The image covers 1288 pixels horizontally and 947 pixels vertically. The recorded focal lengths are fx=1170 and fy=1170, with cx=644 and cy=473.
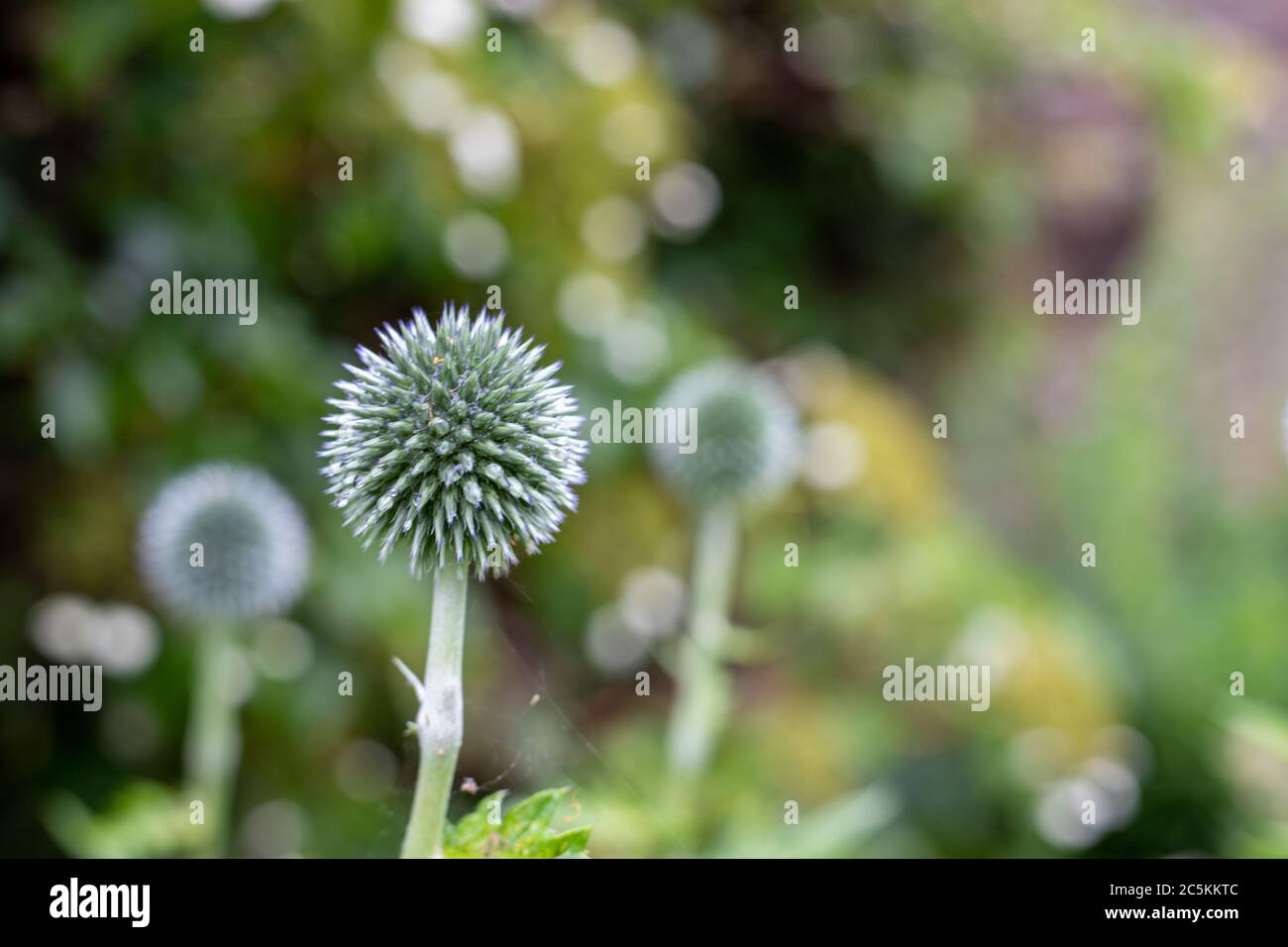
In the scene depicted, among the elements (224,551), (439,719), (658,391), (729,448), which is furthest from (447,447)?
(658,391)

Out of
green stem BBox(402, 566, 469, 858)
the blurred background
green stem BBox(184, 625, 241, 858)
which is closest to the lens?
green stem BBox(402, 566, 469, 858)

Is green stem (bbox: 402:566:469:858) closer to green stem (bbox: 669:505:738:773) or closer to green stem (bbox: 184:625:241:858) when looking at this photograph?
green stem (bbox: 184:625:241:858)

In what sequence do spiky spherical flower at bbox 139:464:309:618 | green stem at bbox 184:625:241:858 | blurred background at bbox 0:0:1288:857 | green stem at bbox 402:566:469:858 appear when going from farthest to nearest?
blurred background at bbox 0:0:1288:857 → spiky spherical flower at bbox 139:464:309:618 → green stem at bbox 184:625:241:858 → green stem at bbox 402:566:469:858

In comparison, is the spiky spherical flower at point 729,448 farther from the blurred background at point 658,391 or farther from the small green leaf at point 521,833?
the small green leaf at point 521,833

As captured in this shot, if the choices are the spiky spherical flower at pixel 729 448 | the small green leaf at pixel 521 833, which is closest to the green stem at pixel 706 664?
the spiky spherical flower at pixel 729 448

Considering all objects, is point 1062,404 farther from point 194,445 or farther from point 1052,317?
point 194,445

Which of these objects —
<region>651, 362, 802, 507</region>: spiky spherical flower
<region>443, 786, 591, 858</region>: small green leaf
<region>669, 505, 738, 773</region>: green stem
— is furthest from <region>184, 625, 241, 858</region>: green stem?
<region>443, 786, 591, 858</region>: small green leaf

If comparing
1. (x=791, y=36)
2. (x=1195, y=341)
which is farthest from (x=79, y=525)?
(x=1195, y=341)
